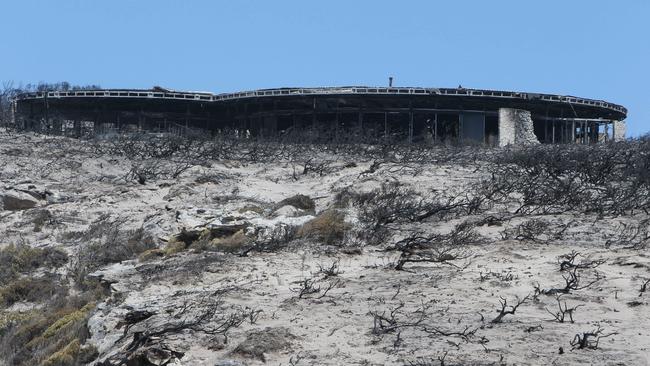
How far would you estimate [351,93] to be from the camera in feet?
114

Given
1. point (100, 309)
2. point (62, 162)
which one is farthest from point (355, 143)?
point (100, 309)

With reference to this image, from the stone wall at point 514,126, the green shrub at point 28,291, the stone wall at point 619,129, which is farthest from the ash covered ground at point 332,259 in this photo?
the stone wall at point 619,129

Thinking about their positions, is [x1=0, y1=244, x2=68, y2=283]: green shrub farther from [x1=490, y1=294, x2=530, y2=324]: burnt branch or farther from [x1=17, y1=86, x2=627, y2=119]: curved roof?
[x1=17, y1=86, x2=627, y2=119]: curved roof

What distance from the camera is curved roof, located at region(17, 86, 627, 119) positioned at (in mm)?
34750

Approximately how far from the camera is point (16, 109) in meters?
39.5

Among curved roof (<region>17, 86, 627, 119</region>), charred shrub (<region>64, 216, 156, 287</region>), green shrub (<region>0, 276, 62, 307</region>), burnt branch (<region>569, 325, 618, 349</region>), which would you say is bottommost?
green shrub (<region>0, 276, 62, 307</region>)

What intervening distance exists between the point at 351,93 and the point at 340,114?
2.29 metres

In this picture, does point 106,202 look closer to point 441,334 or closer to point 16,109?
point 441,334

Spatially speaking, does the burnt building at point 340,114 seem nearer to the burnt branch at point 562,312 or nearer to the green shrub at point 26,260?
the green shrub at point 26,260

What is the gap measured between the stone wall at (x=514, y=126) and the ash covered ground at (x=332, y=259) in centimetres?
588

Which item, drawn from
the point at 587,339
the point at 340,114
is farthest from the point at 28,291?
the point at 340,114

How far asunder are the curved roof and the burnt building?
4 cm

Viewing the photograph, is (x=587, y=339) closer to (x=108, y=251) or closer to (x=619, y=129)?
(x=108, y=251)

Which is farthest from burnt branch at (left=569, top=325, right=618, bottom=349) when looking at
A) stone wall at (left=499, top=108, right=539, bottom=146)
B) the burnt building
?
stone wall at (left=499, top=108, right=539, bottom=146)
